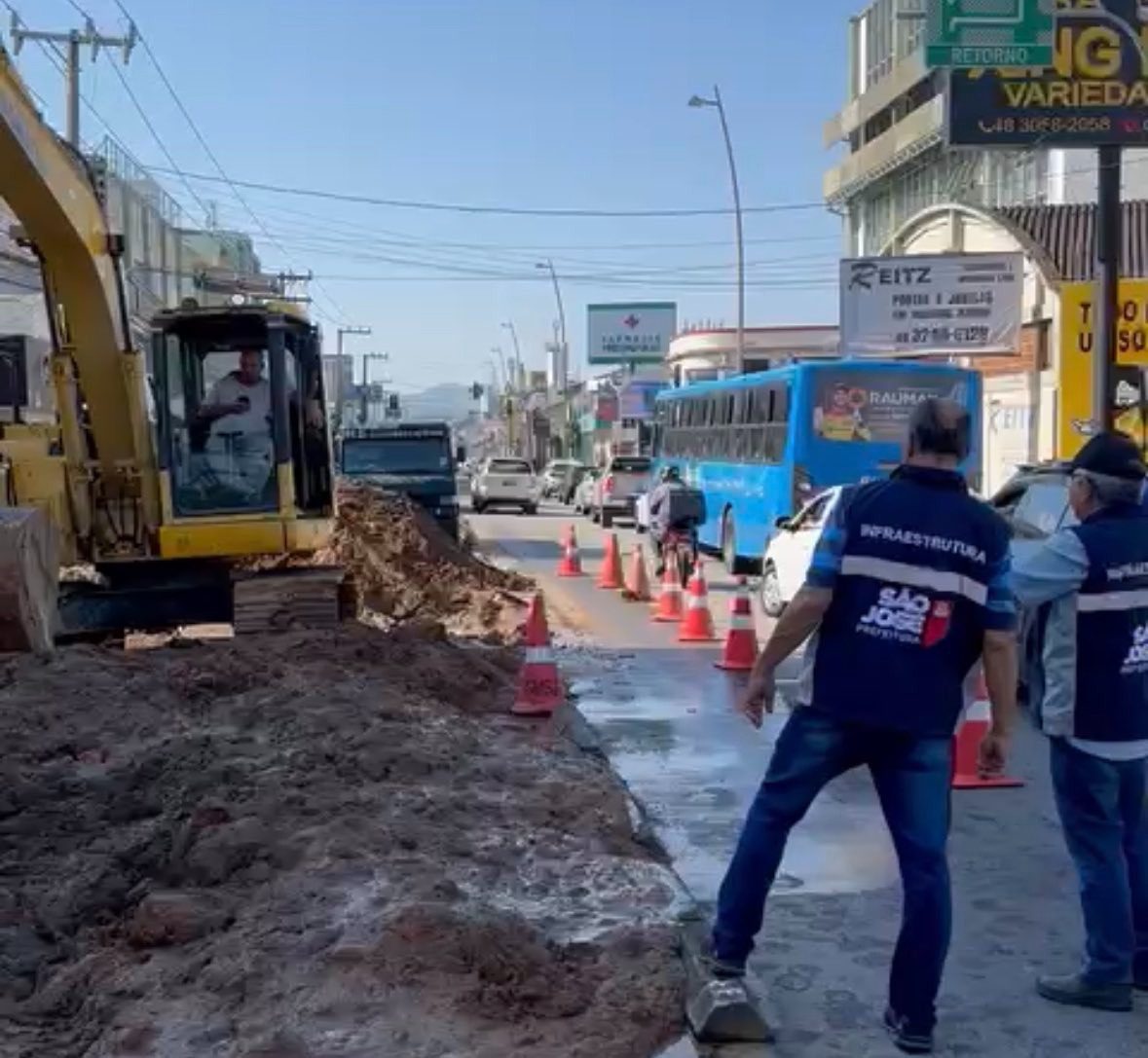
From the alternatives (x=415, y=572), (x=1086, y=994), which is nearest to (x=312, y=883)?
(x=1086, y=994)

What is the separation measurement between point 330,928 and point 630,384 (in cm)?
7213

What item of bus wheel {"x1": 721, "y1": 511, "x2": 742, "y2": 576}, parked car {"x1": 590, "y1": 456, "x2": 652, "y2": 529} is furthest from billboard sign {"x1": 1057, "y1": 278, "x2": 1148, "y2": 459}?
parked car {"x1": 590, "y1": 456, "x2": 652, "y2": 529}

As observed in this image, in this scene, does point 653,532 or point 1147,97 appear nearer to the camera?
point 653,532

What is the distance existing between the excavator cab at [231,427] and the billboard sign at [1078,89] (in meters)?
13.8

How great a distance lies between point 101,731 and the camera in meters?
9.30

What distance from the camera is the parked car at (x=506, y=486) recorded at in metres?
46.7

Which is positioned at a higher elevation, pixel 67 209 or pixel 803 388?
pixel 67 209

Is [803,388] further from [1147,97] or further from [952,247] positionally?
[952,247]

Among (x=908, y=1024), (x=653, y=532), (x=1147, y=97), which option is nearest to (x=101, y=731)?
(x=908, y=1024)

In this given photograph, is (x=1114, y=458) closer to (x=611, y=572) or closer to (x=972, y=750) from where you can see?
(x=972, y=750)

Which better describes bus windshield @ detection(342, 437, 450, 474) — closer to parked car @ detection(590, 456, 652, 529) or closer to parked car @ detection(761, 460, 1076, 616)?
parked car @ detection(761, 460, 1076, 616)

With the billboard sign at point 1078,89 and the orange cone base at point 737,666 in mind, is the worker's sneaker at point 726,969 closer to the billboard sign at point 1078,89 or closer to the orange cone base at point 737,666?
the orange cone base at point 737,666

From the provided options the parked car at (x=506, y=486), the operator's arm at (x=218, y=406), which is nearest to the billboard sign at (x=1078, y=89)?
the operator's arm at (x=218, y=406)

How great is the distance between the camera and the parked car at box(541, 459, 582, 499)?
6025 cm
